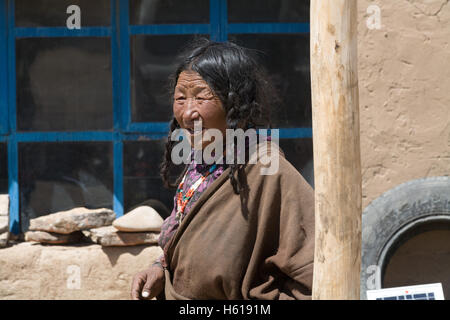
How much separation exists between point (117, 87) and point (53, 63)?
46 centimetres

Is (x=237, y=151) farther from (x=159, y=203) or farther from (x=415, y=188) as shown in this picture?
(x=159, y=203)

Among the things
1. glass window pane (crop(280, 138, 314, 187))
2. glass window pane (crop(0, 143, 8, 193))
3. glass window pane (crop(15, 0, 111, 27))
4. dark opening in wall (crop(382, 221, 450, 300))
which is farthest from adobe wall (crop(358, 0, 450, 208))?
glass window pane (crop(0, 143, 8, 193))

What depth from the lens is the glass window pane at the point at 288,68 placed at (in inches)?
169

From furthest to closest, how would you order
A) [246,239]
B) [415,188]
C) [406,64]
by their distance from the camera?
[406,64] < [415,188] < [246,239]

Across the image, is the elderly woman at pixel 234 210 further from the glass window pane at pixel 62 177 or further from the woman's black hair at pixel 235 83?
the glass window pane at pixel 62 177

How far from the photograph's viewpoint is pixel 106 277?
13.5ft

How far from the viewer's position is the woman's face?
2197 mm

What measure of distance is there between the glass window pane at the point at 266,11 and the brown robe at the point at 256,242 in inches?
90.2

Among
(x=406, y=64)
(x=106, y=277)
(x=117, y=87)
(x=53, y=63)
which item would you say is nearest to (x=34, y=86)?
(x=53, y=63)

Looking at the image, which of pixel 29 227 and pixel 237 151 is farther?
pixel 29 227

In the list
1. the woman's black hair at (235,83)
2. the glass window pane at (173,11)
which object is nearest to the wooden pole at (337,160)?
the woman's black hair at (235,83)

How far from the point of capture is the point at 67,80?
4.30 metres

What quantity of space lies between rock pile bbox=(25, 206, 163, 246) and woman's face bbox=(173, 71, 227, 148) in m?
1.93
